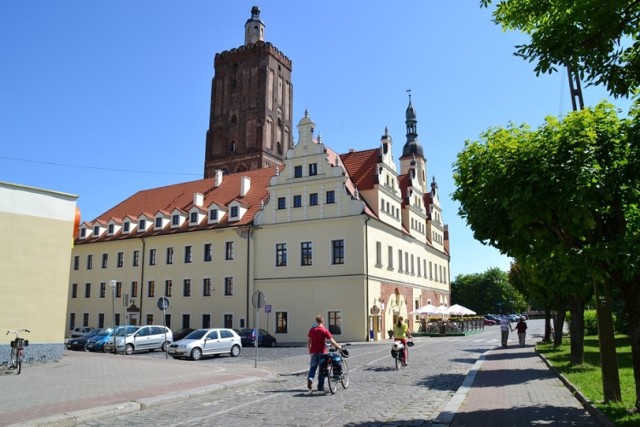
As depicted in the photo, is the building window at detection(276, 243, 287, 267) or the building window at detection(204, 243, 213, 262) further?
the building window at detection(204, 243, 213, 262)

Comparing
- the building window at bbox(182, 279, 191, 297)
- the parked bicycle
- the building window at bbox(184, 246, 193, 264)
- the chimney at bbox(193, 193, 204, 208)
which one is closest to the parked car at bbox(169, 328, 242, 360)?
the parked bicycle

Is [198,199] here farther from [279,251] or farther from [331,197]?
[331,197]

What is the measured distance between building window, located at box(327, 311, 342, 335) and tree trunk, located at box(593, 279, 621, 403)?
27649 mm

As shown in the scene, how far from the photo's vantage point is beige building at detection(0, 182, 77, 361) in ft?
63.8

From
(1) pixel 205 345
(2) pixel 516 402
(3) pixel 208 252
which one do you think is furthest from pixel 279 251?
(2) pixel 516 402

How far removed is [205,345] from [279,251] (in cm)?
1524

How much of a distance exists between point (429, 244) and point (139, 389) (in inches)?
1767

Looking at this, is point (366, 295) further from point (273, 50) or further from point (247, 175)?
point (273, 50)

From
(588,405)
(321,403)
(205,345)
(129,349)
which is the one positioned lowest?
(129,349)

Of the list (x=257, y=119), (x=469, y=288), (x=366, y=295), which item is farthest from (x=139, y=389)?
(x=469, y=288)

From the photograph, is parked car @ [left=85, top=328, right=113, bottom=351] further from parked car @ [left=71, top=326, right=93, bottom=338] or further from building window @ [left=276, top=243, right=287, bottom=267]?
parked car @ [left=71, top=326, right=93, bottom=338]

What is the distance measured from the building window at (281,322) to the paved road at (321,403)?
20507 millimetres

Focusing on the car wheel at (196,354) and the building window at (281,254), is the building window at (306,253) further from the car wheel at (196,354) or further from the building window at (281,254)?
the car wheel at (196,354)

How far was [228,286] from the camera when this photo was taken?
4234cm
